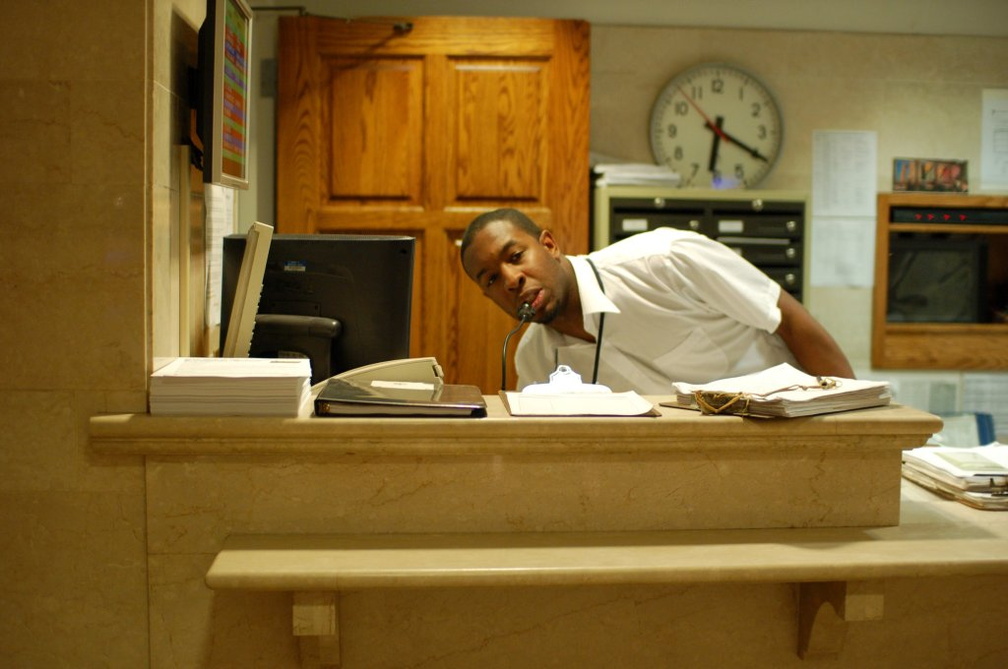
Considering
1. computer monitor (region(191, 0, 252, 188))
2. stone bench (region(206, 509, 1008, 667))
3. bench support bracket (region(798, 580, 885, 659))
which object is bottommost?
bench support bracket (region(798, 580, 885, 659))

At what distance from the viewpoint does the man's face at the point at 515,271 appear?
223 cm

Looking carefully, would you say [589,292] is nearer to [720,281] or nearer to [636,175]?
[720,281]

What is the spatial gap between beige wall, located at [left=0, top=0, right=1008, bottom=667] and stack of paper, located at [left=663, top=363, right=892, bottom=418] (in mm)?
761

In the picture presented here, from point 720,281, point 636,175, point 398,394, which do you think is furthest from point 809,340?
point 398,394

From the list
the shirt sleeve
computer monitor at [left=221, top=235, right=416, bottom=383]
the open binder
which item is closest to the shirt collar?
the shirt sleeve

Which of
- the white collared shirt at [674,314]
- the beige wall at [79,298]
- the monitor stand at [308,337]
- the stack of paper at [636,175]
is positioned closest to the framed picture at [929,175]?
the stack of paper at [636,175]

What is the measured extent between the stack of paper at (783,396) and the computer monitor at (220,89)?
0.78m

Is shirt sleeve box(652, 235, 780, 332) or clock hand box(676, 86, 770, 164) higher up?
clock hand box(676, 86, 770, 164)

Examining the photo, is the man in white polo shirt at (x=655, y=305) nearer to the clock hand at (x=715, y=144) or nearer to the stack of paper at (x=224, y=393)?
the stack of paper at (x=224, y=393)

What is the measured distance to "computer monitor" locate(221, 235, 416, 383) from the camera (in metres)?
1.61

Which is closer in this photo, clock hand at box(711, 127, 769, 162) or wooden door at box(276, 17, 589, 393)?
wooden door at box(276, 17, 589, 393)

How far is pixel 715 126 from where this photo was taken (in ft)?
11.4

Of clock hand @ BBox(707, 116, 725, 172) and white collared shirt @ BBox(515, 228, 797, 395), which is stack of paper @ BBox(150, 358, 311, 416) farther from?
clock hand @ BBox(707, 116, 725, 172)

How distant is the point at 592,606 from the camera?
1.31 meters
